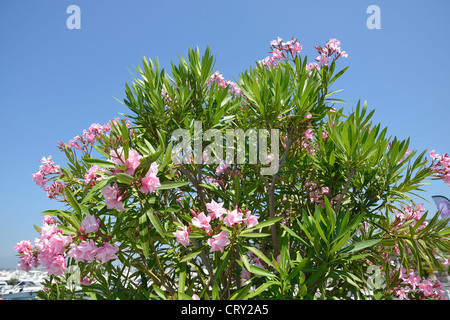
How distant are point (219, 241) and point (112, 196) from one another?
1.73 ft

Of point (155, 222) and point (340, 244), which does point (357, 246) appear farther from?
point (155, 222)

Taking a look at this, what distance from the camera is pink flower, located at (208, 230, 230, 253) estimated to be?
4.16ft

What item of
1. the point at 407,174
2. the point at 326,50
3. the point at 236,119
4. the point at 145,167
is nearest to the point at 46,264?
the point at 145,167

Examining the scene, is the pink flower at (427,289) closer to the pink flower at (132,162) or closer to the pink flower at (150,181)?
the pink flower at (150,181)

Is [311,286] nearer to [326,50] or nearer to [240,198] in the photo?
[240,198]

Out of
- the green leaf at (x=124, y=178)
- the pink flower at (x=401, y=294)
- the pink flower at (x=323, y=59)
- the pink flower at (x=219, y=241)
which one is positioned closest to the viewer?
the green leaf at (x=124, y=178)

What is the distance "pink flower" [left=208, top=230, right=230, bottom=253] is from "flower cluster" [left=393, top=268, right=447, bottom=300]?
1256 millimetres

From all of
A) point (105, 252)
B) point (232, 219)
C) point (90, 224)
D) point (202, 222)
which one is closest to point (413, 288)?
point (232, 219)

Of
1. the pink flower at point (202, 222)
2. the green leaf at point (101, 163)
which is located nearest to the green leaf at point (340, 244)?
the pink flower at point (202, 222)

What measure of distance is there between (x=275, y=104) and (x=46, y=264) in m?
1.52

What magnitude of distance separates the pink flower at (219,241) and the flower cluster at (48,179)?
1.68m

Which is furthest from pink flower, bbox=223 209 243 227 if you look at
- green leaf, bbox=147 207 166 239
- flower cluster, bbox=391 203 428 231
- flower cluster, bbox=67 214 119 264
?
flower cluster, bbox=391 203 428 231

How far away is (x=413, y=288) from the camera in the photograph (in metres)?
1.79

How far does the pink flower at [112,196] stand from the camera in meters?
1.24
